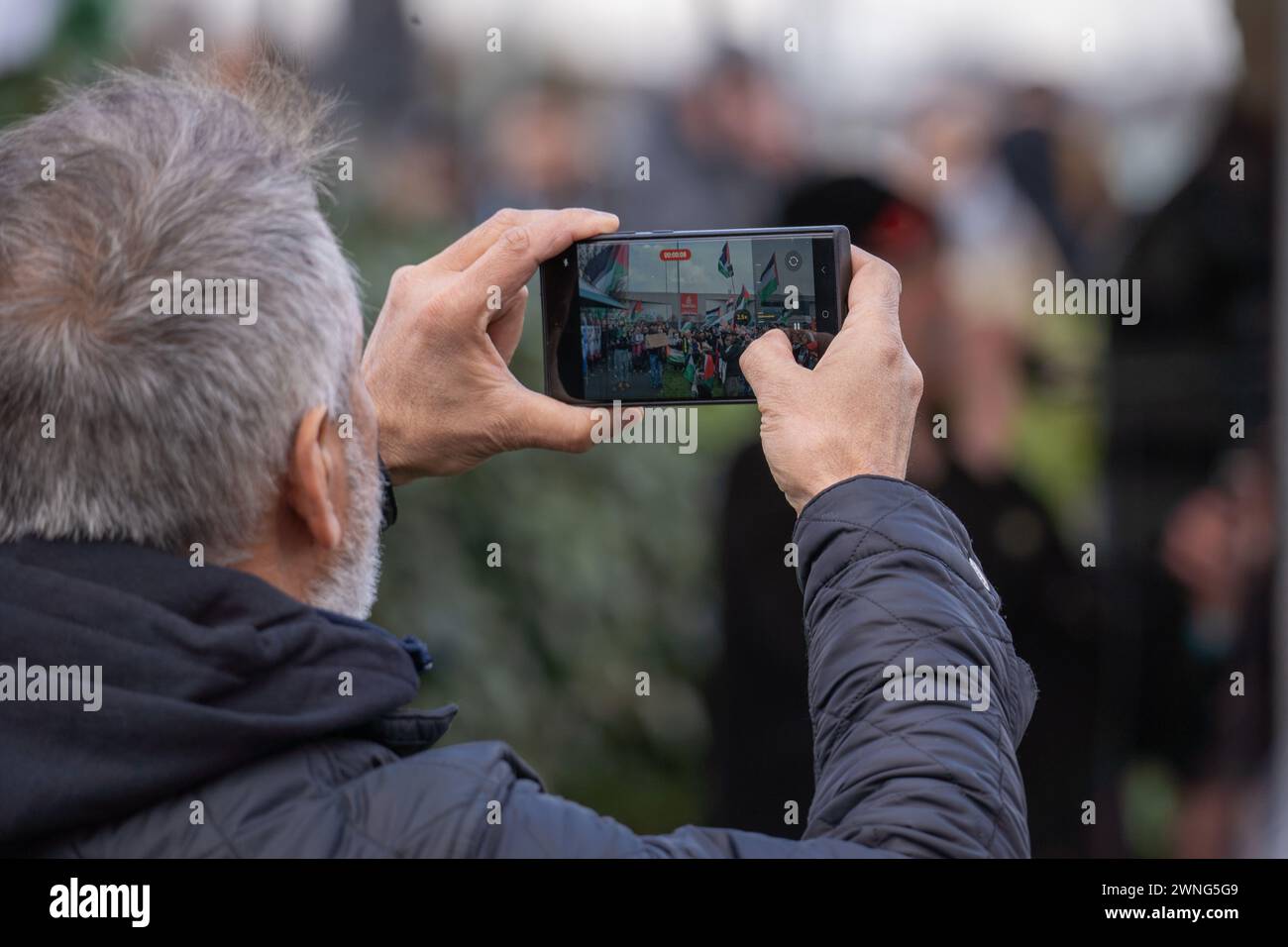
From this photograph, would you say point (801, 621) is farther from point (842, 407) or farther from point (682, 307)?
point (842, 407)

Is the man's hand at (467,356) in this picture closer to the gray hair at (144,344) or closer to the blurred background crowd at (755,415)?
the gray hair at (144,344)

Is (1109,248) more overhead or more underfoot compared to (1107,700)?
more overhead

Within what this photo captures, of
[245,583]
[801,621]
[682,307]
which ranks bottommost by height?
[245,583]

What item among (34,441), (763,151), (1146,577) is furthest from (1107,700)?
(34,441)

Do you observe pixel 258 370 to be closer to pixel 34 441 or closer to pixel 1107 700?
pixel 34 441

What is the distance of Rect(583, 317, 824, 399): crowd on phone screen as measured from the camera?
167 cm

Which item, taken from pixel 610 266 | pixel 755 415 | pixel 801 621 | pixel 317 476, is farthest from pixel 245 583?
pixel 755 415

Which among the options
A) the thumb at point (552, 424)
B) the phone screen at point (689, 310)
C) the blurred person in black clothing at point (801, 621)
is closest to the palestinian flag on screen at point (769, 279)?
the phone screen at point (689, 310)

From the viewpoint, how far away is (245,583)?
1165 mm

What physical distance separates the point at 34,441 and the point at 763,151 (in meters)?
3.62

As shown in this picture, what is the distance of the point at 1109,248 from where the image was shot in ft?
14.5

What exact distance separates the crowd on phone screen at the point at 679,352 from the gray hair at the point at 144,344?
20.3 inches

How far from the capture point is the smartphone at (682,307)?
64.6 inches

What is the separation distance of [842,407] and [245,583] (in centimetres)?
63
